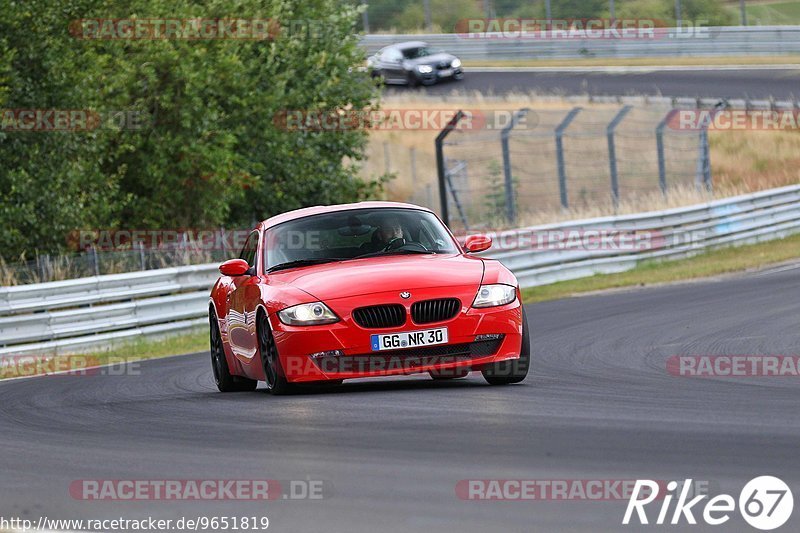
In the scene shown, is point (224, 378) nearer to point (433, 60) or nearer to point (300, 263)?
point (300, 263)

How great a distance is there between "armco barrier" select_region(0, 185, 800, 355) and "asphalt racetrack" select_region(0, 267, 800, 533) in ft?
19.3

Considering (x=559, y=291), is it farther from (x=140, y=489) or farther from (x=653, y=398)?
(x=140, y=489)

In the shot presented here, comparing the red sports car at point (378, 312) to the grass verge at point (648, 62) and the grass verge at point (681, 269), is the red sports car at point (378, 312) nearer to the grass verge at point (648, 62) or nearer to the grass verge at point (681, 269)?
the grass verge at point (681, 269)

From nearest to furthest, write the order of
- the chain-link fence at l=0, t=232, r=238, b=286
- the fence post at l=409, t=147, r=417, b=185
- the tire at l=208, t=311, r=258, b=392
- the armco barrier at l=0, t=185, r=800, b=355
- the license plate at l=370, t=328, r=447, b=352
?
the license plate at l=370, t=328, r=447, b=352 → the tire at l=208, t=311, r=258, b=392 → the armco barrier at l=0, t=185, r=800, b=355 → the chain-link fence at l=0, t=232, r=238, b=286 → the fence post at l=409, t=147, r=417, b=185

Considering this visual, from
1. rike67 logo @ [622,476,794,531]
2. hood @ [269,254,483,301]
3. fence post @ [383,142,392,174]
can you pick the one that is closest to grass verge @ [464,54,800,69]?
fence post @ [383,142,392,174]

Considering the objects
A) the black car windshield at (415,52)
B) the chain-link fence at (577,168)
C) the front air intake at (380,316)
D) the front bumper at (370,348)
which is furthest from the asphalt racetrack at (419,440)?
the black car windshield at (415,52)

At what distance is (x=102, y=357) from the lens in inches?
711

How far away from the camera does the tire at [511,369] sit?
981 centimetres

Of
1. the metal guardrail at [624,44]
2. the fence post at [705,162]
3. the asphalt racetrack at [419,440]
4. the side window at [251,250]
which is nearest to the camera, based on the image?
the asphalt racetrack at [419,440]

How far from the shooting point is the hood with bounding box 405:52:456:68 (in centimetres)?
4922

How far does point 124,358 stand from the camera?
17.8 meters

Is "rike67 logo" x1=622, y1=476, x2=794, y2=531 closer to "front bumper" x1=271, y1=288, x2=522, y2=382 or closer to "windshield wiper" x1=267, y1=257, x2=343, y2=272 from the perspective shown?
"front bumper" x1=271, y1=288, x2=522, y2=382

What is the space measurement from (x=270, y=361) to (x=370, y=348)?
2.92ft

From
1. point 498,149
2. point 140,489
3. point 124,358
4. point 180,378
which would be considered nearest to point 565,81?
point 498,149
